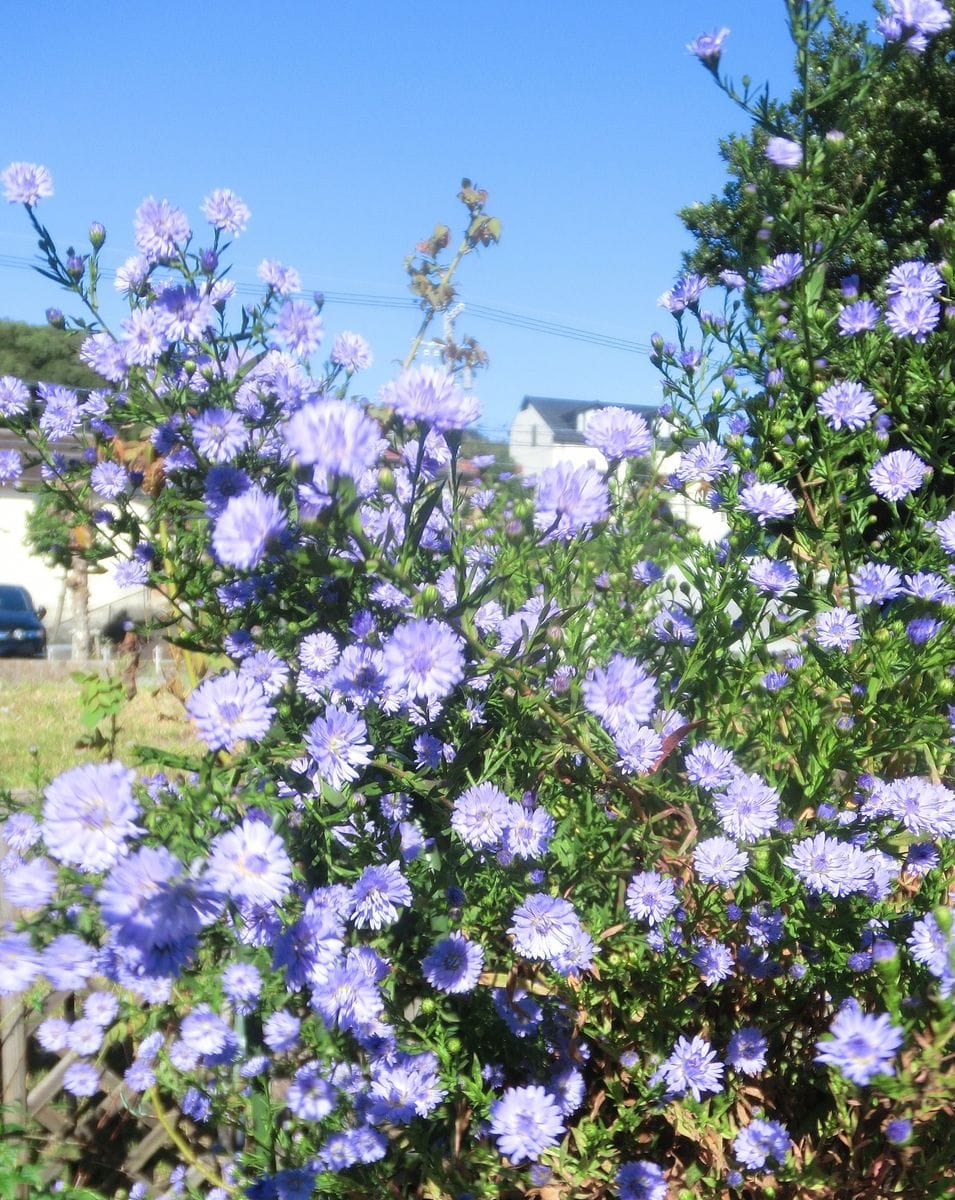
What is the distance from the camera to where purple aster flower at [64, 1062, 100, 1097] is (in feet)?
7.32

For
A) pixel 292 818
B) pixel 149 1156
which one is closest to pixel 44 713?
pixel 149 1156

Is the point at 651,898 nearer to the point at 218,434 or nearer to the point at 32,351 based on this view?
the point at 218,434

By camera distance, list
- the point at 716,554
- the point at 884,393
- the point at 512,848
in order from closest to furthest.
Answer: the point at 512,848, the point at 716,554, the point at 884,393

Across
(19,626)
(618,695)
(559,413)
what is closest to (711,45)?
(618,695)

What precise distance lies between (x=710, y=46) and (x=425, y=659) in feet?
5.11

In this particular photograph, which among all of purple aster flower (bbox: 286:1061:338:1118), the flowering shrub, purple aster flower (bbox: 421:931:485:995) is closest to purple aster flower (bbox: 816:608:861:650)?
the flowering shrub

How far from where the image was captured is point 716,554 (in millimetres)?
1847

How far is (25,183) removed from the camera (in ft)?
6.23

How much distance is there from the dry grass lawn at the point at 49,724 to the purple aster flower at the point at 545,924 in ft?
5.69

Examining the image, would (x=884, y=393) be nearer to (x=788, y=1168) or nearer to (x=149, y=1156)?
(x=788, y=1168)

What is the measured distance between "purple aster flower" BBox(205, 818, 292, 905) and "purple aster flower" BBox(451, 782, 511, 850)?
29cm

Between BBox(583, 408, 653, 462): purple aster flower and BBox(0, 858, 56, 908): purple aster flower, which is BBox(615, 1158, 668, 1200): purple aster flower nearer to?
BBox(0, 858, 56, 908): purple aster flower

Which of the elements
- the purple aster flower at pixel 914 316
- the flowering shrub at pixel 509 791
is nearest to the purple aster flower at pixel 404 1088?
the flowering shrub at pixel 509 791

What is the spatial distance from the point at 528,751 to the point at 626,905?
32 centimetres
